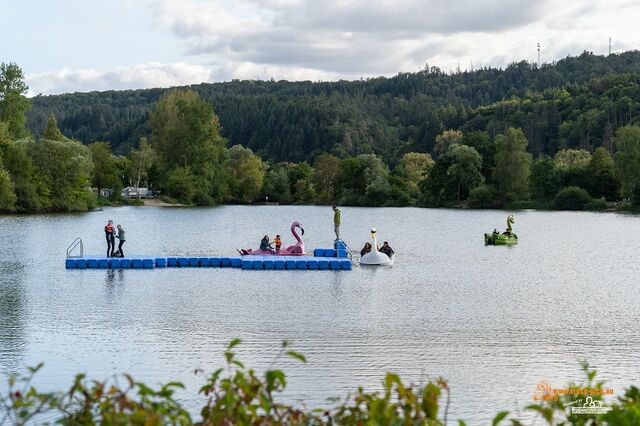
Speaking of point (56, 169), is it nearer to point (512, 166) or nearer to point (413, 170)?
point (512, 166)

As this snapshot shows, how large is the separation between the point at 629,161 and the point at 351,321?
274 ft

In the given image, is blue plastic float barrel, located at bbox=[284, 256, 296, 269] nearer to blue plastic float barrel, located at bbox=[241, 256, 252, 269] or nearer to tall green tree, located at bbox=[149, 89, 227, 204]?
blue plastic float barrel, located at bbox=[241, 256, 252, 269]

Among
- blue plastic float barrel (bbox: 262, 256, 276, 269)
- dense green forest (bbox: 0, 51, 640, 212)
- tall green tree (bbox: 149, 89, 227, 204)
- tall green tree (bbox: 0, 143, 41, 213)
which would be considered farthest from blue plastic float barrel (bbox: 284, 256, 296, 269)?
tall green tree (bbox: 149, 89, 227, 204)

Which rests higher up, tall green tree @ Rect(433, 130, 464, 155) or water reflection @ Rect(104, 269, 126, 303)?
tall green tree @ Rect(433, 130, 464, 155)

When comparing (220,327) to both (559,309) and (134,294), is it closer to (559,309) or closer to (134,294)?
(134,294)

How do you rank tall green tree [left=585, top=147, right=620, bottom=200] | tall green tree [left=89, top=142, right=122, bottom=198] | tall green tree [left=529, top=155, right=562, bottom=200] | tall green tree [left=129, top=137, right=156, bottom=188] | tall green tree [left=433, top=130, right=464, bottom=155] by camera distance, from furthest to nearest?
1. tall green tree [left=433, top=130, right=464, bottom=155]
2. tall green tree [left=129, top=137, right=156, bottom=188]
3. tall green tree [left=89, top=142, right=122, bottom=198]
4. tall green tree [left=529, top=155, right=562, bottom=200]
5. tall green tree [left=585, top=147, right=620, bottom=200]

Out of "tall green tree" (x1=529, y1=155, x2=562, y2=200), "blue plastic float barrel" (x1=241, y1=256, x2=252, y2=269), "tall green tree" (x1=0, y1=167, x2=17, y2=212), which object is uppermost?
"tall green tree" (x1=529, y1=155, x2=562, y2=200)

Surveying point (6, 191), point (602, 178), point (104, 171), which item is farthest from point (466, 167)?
point (6, 191)

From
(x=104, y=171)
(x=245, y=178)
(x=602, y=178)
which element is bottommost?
(x=602, y=178)

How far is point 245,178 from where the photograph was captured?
438ft

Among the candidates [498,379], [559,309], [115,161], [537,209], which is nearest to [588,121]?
[537,209]

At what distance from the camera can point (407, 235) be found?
58.8 metres

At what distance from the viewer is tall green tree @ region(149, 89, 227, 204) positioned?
383ft

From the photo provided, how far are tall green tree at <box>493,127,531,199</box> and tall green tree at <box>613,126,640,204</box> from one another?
513 inches
